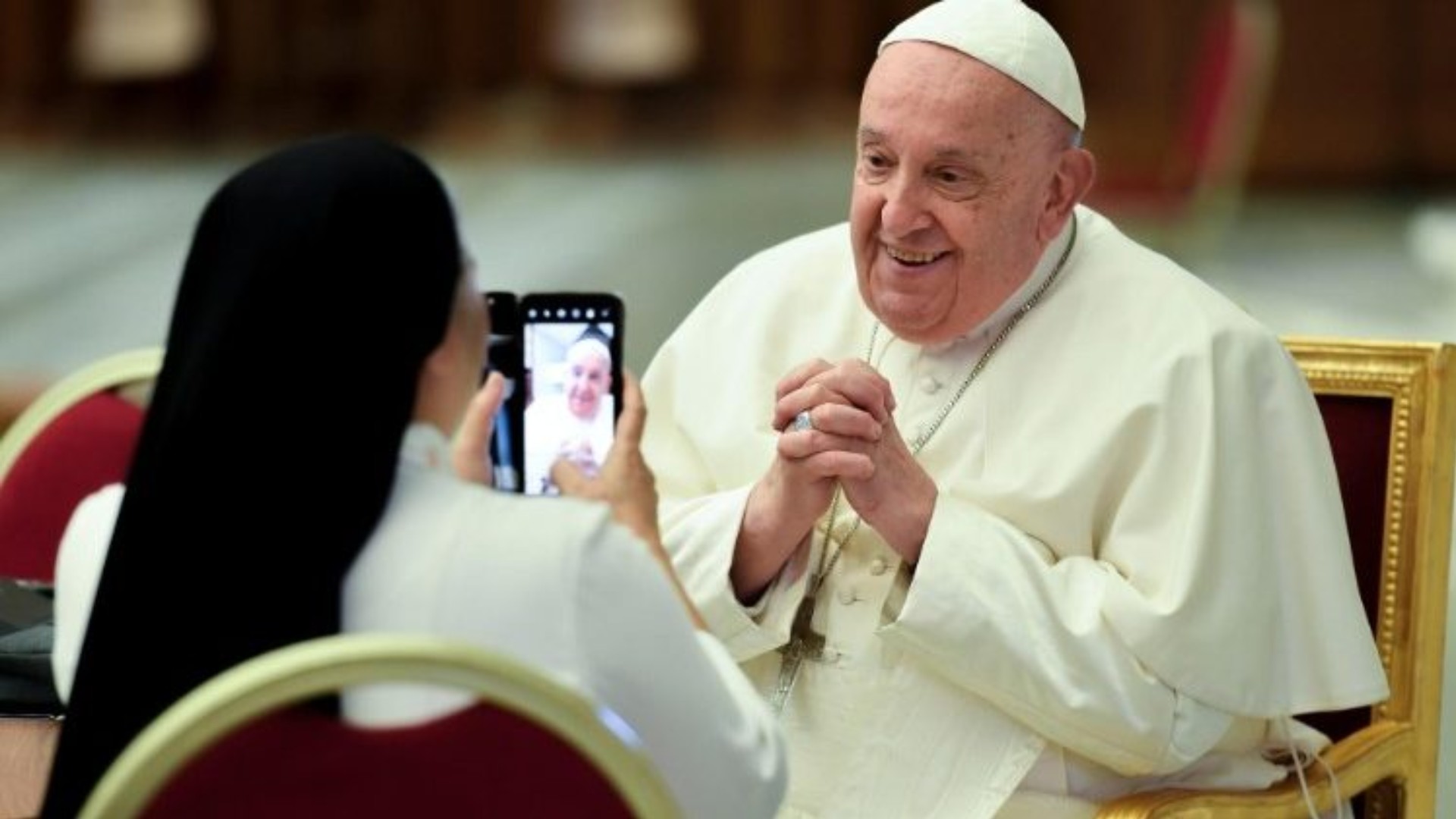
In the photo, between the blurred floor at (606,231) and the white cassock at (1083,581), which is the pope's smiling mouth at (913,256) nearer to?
the white cassock at (1083,581)

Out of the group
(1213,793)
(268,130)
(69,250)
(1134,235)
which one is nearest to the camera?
(1213,793)

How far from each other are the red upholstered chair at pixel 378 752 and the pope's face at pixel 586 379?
0.93m

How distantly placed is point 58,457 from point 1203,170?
17.7ft

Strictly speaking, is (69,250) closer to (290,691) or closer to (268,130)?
(268,130)

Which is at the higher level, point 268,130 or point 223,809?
point 223,809

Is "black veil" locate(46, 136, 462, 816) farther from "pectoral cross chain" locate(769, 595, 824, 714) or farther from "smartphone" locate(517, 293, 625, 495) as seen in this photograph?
"pectoral cross chain" locate(769, 595, 824, 714)

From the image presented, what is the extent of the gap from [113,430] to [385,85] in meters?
10.3

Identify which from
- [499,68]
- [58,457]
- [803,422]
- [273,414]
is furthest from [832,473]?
[499,68]

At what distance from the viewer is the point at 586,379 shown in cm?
287

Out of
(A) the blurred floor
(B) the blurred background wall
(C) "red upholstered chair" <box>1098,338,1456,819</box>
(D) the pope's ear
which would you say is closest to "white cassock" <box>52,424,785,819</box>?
(D) the pope's ear

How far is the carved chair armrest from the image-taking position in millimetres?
2836

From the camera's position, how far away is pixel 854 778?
117 inches

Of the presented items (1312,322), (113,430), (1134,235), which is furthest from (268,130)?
(113,430)

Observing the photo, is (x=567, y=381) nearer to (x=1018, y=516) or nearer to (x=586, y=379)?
(x=586, y=379)
